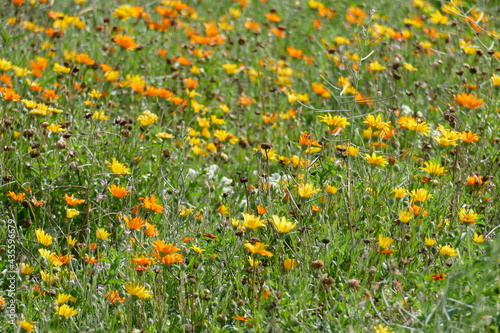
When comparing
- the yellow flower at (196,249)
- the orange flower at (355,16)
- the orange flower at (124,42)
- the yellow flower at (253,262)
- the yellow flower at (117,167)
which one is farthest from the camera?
the orange flower at (355,16)

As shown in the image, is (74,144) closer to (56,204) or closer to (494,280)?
(56,204)

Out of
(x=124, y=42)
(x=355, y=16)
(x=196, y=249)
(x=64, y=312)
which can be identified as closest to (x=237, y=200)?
(x=196, y=249)

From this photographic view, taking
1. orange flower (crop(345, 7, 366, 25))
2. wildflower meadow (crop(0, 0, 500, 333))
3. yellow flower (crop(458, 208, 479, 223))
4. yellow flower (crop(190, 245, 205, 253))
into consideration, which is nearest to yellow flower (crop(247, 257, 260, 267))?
wildflower meadow (crop(0, 0, 500, 333))

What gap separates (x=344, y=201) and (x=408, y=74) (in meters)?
2.45

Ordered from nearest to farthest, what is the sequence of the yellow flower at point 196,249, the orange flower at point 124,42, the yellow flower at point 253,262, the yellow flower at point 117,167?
1. the yellow flower at point 253,262
2. the yellow flower at point 196,249
3. the yellow flower at point 117,167
4. the orange flower at point 124,42

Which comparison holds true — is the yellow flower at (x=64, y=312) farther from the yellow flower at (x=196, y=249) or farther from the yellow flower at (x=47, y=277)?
the yellow flower at (x=196, y=249)

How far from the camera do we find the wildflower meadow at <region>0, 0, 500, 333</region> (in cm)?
236

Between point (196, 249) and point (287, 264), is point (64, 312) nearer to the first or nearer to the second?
point (196, 249)

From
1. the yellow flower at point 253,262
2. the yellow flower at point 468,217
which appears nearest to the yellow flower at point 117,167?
the yellow flower at point 253,262

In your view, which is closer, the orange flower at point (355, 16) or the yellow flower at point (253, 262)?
the yellow flower at point (253, 262)

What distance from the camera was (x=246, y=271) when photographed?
104 inches

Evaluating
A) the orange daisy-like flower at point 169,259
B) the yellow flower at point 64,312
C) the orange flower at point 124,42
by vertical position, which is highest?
the orange flower at point 124,42

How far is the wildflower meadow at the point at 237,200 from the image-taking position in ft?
7.74

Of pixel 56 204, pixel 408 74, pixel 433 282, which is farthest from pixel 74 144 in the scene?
pixel 408 74
